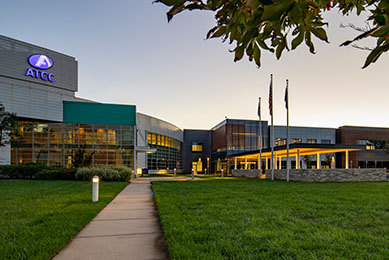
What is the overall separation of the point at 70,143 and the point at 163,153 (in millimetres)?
18981

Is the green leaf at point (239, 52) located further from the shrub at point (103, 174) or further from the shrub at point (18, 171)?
the shrub at point (18, 171)

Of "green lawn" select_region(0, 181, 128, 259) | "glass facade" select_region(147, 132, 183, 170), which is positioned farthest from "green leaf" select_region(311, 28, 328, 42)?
"glass facade" select_region(147, 132, 183, 170)

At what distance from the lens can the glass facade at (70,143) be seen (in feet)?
117

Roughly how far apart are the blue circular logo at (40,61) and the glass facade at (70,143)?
22.9ft

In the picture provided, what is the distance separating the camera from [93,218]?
22.8 feet

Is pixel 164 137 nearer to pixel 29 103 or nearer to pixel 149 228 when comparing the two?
pixel 29 103

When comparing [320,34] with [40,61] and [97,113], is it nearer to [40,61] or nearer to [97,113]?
Result: [97,113]

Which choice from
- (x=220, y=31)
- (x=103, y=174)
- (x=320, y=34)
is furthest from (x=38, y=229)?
(x=103, y=174)

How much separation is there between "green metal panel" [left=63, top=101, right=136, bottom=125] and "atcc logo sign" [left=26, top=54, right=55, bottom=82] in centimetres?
376

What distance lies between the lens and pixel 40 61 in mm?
35188

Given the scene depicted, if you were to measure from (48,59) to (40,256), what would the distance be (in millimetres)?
37063

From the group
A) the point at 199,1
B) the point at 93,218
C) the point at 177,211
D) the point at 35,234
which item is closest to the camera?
the point at 199,1

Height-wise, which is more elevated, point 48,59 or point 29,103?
point 48,59

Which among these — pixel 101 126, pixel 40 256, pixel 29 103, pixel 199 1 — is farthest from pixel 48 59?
pixel 199 1
